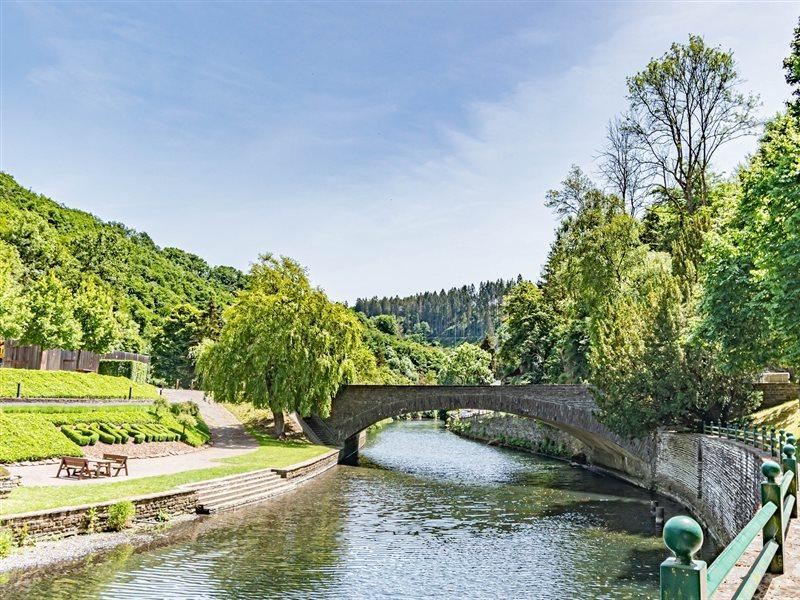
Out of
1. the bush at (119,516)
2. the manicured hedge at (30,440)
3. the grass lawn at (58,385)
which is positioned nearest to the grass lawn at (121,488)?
the bush at (119,516)

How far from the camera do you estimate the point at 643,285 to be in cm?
4206

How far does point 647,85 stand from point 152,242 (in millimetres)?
158346

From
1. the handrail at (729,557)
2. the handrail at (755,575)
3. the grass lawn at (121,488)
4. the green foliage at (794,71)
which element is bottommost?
the grass lawn at (121,488)

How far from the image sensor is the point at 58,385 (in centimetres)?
4200

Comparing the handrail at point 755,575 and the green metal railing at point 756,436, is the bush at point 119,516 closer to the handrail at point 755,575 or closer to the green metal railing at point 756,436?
the green metal railing at point 756,436

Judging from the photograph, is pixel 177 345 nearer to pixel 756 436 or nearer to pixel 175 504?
pixel 175 504

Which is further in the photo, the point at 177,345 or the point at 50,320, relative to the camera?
the point at 177,345

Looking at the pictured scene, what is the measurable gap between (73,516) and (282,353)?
85.2 feet

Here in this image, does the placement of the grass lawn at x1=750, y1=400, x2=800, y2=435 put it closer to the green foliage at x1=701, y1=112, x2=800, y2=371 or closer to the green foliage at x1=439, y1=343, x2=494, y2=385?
the green foliage at x1=701, y1=112, x2=800, y2=371

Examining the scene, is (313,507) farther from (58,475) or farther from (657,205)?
(657,205)

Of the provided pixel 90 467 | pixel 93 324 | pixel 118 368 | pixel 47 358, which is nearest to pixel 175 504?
pixel 90 467

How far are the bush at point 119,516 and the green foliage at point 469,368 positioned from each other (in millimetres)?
73536

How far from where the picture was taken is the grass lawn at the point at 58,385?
3841 centimetres

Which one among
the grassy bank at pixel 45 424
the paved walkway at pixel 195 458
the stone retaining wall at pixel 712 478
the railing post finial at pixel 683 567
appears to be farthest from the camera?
the grassy bank at pixel 45 424
